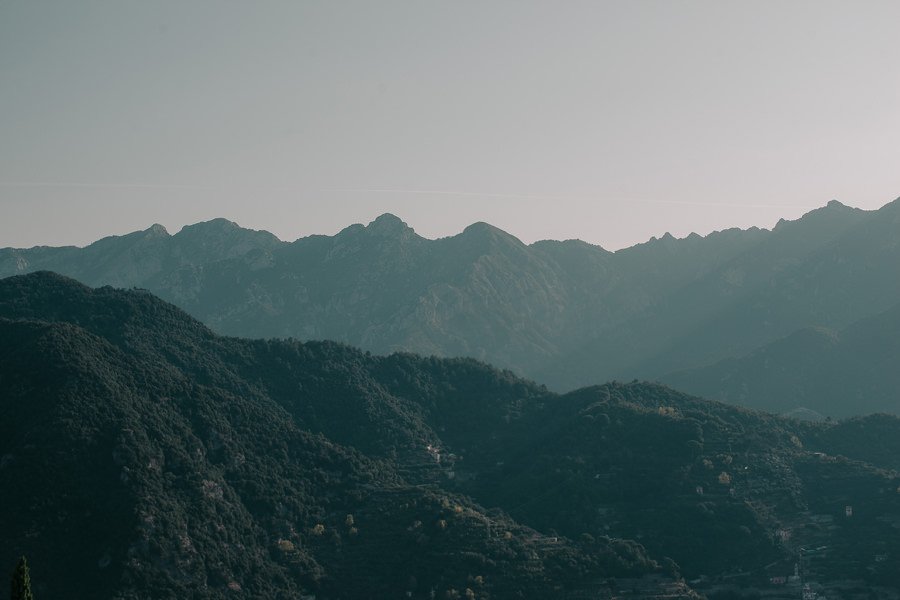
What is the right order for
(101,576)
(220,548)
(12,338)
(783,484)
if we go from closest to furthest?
(101,576)
(220,548)
(12,338)
(783,484)

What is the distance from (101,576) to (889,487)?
127955 millimetres

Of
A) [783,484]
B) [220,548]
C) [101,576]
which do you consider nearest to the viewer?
[101,576]

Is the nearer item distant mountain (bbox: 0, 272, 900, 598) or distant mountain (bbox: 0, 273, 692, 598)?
distant mountain (bbox: 0, 273, 692, 598)

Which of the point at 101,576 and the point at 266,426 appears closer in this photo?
the point at 101,576

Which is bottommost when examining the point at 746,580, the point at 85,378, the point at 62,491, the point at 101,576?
the point at 746,580

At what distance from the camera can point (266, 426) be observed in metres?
195

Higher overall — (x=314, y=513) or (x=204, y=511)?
(x=204, y=511)

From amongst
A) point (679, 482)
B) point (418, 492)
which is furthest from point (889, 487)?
point (418, 492)

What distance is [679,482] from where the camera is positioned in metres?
192

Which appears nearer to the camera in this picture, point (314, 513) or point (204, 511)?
point (204, 511)

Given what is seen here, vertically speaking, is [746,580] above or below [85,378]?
below

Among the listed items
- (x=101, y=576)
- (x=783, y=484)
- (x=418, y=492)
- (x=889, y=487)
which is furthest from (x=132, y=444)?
(x=889, y=487)

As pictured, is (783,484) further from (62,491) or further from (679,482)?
(62,491)

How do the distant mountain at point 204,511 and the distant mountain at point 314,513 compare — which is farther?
the distant mountain at point 314,513
